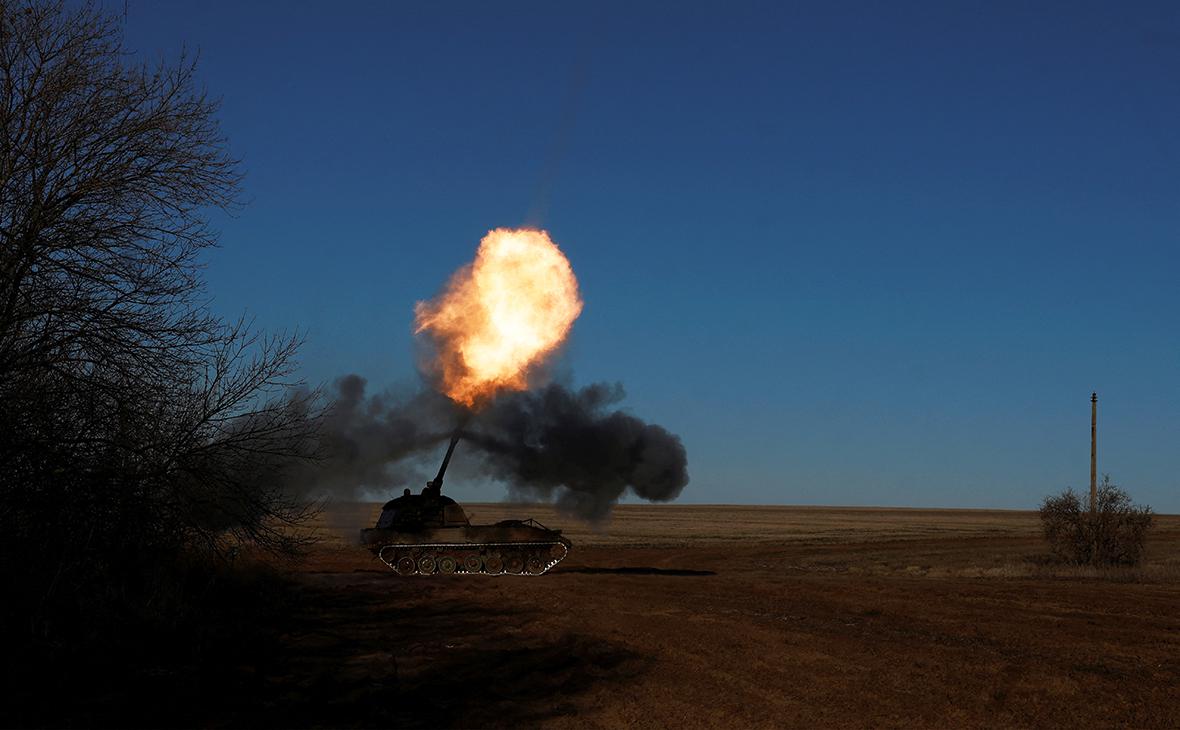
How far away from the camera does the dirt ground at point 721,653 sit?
1242 cm

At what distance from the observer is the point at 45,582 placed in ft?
39.6

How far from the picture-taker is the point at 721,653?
17.0 meters

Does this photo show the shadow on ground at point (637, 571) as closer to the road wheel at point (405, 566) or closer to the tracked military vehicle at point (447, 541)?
the tracked military vehicle at point (447, 541)

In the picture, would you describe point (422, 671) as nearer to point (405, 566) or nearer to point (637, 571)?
point (405, 566)

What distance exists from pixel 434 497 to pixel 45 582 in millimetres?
21700

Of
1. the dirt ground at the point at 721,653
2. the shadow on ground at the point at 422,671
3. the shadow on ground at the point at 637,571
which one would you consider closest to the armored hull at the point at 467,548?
the dirt ground at the point at 721,653

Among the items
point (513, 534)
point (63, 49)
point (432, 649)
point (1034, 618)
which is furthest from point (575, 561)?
point (63, 49)

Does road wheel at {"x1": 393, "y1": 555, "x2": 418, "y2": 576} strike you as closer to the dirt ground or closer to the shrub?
the dirt ground

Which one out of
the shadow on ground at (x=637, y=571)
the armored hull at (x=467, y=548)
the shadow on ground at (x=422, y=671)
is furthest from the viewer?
the shadow on ground at (x=637, y=571)

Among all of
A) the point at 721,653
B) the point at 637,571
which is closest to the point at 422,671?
the point at 721,653

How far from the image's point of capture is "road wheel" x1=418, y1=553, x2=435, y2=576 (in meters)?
32.8

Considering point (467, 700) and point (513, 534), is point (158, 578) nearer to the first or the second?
point (467, 700)

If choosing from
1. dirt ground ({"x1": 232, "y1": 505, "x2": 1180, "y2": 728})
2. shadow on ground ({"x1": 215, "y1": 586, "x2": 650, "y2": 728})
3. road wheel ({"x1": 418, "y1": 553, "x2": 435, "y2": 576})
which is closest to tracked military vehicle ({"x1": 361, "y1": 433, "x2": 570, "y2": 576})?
road wheel ({"x1": 418, "y1": 553, "x2": 435, "y2": 576})

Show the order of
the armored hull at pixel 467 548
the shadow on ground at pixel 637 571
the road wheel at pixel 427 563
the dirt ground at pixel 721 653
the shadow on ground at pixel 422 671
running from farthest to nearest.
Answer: the shadow on ground at pixel 637 571 < the road wheel at pixel 427 563 < the armored hull at pixel 467 548 < the dirt ground at pixel 721 653 < the shadow on ground at pixel 422 671
